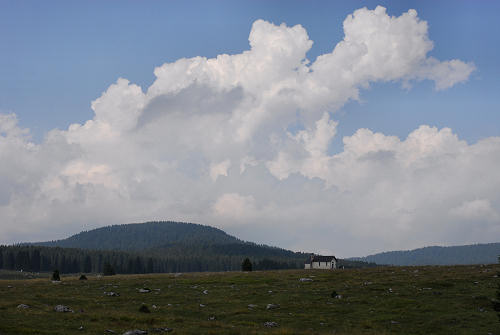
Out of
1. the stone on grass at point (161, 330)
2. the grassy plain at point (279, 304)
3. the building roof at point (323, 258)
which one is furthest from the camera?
the building roof at point (323, 258)

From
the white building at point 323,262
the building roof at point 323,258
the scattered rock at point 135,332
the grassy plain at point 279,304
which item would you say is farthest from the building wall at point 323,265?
the scattered rock at point 135,332

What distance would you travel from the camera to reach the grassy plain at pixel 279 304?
32.7m

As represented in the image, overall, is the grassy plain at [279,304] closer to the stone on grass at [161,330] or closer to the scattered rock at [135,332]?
the stone on grass at [161,330]

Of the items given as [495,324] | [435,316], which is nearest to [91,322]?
[435,316]

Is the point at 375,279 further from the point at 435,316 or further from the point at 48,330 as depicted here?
the point at 48,330

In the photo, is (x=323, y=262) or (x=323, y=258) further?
(x=323, y=258)

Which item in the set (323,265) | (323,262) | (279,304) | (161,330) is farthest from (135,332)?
(323,262)

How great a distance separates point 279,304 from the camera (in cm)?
4603

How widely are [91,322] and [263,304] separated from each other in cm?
1959

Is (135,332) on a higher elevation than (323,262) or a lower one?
higher

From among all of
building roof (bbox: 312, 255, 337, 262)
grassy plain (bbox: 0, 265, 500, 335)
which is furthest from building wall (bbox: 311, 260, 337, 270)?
grassy plain (bbox: 0, 265, 500, 335)

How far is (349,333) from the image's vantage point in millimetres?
32438

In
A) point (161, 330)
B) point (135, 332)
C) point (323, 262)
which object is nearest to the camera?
point (135, 332)

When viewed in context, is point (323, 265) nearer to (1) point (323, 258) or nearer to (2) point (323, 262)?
(2) point (323, 262)
